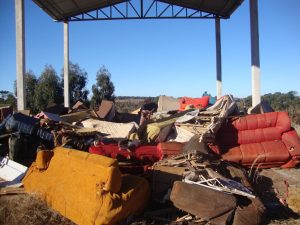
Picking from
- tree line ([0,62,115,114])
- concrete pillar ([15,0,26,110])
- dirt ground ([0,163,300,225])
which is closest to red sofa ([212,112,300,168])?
dirt ground ([0,163,300,225])

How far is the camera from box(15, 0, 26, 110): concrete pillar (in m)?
12.9

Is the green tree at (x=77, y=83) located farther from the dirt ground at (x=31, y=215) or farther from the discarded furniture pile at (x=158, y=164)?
the dirt ground at (x=31, y=215)

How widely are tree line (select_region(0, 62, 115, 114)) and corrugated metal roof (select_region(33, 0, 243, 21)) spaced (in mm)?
7867

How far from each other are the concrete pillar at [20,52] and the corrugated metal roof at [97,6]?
368 centimetres

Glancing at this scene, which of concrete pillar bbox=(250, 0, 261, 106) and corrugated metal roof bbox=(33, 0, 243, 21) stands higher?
corrugated metal roof bbox=(33, 0, 243, 21)

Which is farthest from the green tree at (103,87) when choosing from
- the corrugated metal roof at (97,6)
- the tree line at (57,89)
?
the corrugated metal roof at (97,6)

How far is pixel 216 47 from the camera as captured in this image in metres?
20.2

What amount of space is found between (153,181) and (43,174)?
188cm

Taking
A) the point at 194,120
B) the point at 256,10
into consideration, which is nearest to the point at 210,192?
the point at 194,120

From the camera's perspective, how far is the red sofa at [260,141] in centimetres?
829

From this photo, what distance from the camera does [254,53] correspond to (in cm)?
1324

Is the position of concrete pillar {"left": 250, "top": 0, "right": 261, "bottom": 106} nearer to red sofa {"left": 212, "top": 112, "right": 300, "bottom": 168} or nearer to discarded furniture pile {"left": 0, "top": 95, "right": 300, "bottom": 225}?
discarded furniture pile {"left": 0, "top": 95, "right": 300, "bottom": 225}

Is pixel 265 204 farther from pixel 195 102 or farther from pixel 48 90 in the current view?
pixel 48 90

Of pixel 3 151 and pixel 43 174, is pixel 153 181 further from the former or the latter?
pixel 3 151
